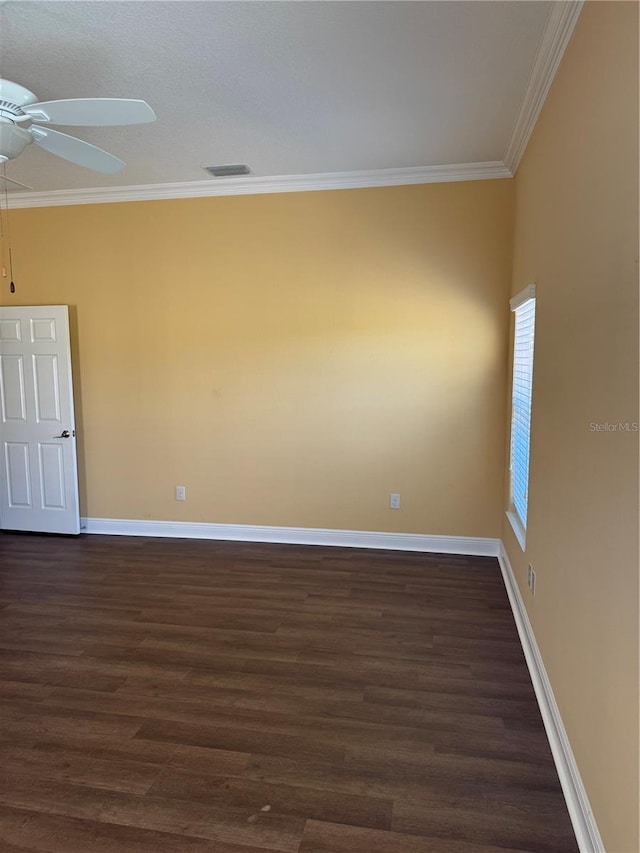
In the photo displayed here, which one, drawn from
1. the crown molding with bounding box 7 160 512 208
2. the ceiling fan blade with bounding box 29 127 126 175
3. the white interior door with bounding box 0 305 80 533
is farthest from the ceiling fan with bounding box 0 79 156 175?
the white interior door with bounding box 0 305 80 533

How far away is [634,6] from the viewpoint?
141 cm

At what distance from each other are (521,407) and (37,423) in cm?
407

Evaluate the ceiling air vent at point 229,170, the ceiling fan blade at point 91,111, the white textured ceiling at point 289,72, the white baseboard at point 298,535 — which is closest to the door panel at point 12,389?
the white baseboard at point 298,535

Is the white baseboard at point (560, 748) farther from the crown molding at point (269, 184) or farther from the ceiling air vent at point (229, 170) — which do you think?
the ceiling air vent at point (229, 170)

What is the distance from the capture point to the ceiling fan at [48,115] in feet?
6.42

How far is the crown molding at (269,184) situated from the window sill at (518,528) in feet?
Result: 8.01

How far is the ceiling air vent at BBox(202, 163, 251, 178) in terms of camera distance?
152 inches

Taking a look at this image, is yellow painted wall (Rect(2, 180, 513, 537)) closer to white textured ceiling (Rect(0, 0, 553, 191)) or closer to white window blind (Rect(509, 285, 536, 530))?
white window blind (Rect(509, 285, 536, 530))

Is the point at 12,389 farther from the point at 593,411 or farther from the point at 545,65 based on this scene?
the point at 593,411

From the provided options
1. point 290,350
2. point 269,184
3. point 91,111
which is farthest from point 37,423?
point 91,111

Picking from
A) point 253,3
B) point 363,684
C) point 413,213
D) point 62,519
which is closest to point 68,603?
point 62,519

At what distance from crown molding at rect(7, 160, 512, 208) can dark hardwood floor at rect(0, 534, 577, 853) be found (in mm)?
2916

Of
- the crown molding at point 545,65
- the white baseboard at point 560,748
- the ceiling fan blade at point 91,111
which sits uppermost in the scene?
the crown molding at point 545,65

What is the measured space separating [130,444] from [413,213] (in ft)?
10.1
